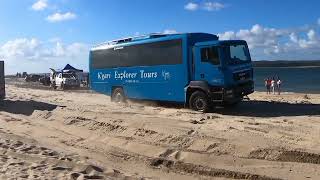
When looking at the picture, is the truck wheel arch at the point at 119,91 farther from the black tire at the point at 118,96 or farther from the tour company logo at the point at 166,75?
the tour company logo at the point at 166,75

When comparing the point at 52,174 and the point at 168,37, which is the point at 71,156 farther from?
the point at 168,37

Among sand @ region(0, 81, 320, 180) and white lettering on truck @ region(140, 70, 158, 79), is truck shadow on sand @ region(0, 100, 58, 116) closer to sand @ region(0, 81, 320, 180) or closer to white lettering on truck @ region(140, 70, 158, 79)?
sand @ region(0, 81, 320, 180)

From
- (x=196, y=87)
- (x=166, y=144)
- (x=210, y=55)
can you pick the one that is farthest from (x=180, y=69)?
(x=166, y=144)

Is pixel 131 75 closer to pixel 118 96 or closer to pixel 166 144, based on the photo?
pixel 118 96

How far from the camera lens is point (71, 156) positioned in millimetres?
11867

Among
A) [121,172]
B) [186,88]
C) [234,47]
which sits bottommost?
[121,172]

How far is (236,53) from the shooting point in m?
19.1

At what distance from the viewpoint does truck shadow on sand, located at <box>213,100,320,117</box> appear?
58.7 feet

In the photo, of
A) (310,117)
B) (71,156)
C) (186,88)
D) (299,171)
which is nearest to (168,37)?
(186,88)

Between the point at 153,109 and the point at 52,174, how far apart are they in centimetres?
1117

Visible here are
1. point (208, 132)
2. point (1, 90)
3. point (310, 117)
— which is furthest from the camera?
point (1, 90)

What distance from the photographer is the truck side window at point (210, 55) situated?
1866 centimetres

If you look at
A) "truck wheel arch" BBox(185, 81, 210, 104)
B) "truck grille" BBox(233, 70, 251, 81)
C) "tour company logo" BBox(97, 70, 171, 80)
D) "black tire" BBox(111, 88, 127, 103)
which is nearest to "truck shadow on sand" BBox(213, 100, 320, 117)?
"truck wheel arch" BBox(185, 81, 210, 104)

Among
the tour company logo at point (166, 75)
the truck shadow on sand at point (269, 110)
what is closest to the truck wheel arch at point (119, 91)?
the tour company logo at point (166, 75)
